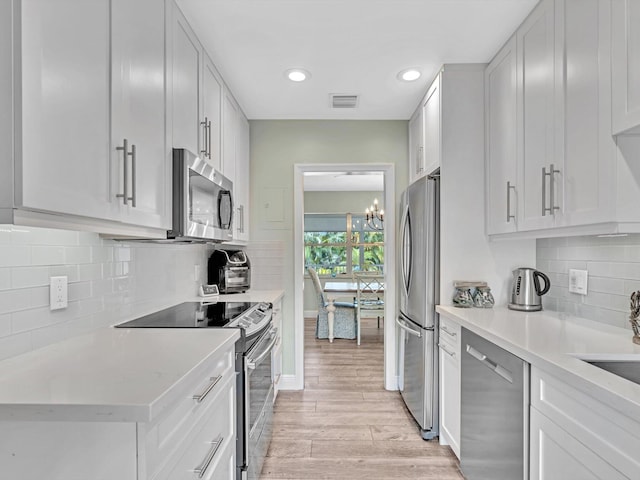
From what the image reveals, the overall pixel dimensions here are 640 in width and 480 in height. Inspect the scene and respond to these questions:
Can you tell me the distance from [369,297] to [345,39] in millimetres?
3911

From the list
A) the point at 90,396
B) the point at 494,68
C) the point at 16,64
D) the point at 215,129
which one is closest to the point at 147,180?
the point at 16,64

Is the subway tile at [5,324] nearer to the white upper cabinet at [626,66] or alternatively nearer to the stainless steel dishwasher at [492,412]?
the stainless steel dishwasher at [492,412]

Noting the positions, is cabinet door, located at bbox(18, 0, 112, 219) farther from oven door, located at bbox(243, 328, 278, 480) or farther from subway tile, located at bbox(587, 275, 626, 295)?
subway tile, located at bbox(587, 275, 626, 295)

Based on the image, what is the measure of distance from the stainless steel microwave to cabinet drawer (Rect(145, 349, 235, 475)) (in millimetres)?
657

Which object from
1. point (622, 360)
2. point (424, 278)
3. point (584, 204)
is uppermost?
Result: point (584, 204)

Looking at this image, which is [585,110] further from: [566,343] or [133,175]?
[133,175]

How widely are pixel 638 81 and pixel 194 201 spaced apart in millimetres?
1804

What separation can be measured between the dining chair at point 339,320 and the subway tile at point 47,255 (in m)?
4.10

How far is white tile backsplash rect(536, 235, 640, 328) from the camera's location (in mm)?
1719

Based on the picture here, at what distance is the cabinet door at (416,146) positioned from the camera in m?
3.06

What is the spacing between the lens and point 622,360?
1340 millimetres

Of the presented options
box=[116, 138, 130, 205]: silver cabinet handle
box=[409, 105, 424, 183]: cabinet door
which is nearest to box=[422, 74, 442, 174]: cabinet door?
box=[409, 105, 424, 183]: cabinet door

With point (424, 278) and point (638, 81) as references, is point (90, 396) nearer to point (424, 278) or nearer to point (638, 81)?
point (638, 81)

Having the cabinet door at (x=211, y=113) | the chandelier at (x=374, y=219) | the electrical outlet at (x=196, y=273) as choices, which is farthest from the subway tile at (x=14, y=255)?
the chandelier at (x=374, y=219)
